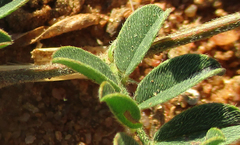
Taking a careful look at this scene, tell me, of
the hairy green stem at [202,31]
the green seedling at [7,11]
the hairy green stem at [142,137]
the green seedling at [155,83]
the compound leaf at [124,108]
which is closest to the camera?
the compound leaf at [124,108]

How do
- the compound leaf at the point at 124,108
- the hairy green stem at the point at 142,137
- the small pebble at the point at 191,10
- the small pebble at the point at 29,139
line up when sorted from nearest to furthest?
1. the compound leaf at the point at 124,108
2. the hairy green stem at the point at 142,137
3. the small pebble at the point at 29,139
4. the small pebble at the point at 191,10

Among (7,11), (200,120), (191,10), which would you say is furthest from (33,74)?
(191,10)

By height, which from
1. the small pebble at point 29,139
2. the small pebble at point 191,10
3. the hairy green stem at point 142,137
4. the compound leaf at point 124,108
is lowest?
the hairy green stem at point 142,137

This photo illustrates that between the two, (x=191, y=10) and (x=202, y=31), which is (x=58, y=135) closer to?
(x=202, y=31)

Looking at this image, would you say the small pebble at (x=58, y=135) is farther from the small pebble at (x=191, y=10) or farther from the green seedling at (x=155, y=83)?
the small pebble at (x=191, y=10)

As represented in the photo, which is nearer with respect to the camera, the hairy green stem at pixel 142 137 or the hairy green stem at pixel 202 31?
the hairy green stem at pixel 142 137

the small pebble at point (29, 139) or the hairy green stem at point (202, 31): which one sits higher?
the hairy green stem at point (202, 31)

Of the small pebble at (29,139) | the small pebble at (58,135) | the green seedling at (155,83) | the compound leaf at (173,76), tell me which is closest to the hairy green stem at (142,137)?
the green seedling at (155,83)

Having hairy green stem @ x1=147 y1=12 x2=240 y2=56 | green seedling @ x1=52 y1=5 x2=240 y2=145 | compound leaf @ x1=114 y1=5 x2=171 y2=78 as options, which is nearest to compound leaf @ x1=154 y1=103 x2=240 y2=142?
green seedling @ x1=52 y1=5 x2=240 y2=145
